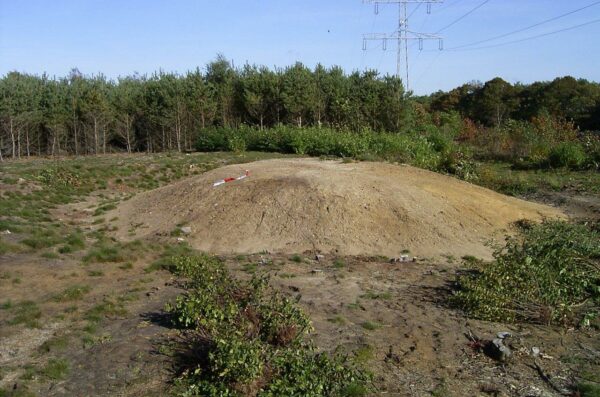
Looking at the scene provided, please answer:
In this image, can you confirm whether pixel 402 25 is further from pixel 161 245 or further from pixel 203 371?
pixel 203 371

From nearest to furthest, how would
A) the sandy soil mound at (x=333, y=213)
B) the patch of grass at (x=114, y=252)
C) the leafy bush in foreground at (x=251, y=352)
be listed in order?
the leafy bush in foreground at (x=251, y=352)
the patch of grass at (x=114, y=252)
the sandy soil mound at (x=333, y=213)

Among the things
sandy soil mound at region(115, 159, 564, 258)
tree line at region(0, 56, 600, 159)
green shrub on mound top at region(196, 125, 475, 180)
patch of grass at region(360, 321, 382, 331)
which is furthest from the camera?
tree line at region(0, 56, 600, 159)

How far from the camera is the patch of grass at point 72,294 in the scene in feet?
22.3

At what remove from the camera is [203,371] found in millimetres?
5027

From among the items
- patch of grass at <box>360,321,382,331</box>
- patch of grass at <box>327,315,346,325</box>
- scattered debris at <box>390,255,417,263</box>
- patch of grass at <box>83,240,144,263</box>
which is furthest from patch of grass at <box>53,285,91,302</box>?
scattered debris at <box>390,255,417,263</box>

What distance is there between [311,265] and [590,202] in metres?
7.85

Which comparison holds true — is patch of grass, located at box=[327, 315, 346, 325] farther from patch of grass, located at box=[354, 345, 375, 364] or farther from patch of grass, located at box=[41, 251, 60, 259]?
patch of grass, located at box=[41, 251, 60, 259]

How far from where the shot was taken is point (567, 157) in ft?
61.6

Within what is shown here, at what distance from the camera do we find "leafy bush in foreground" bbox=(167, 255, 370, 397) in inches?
186

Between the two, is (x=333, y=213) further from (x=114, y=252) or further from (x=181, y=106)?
(x=181, y=106)

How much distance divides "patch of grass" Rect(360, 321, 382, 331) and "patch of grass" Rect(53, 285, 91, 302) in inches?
121

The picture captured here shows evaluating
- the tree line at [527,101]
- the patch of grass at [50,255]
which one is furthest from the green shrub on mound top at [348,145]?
the tree line at [527,101]

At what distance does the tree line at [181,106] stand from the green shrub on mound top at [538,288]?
1523 centimetres

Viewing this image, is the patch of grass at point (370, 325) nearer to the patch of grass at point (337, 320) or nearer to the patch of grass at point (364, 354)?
the patch of grass at point (337, 320)
